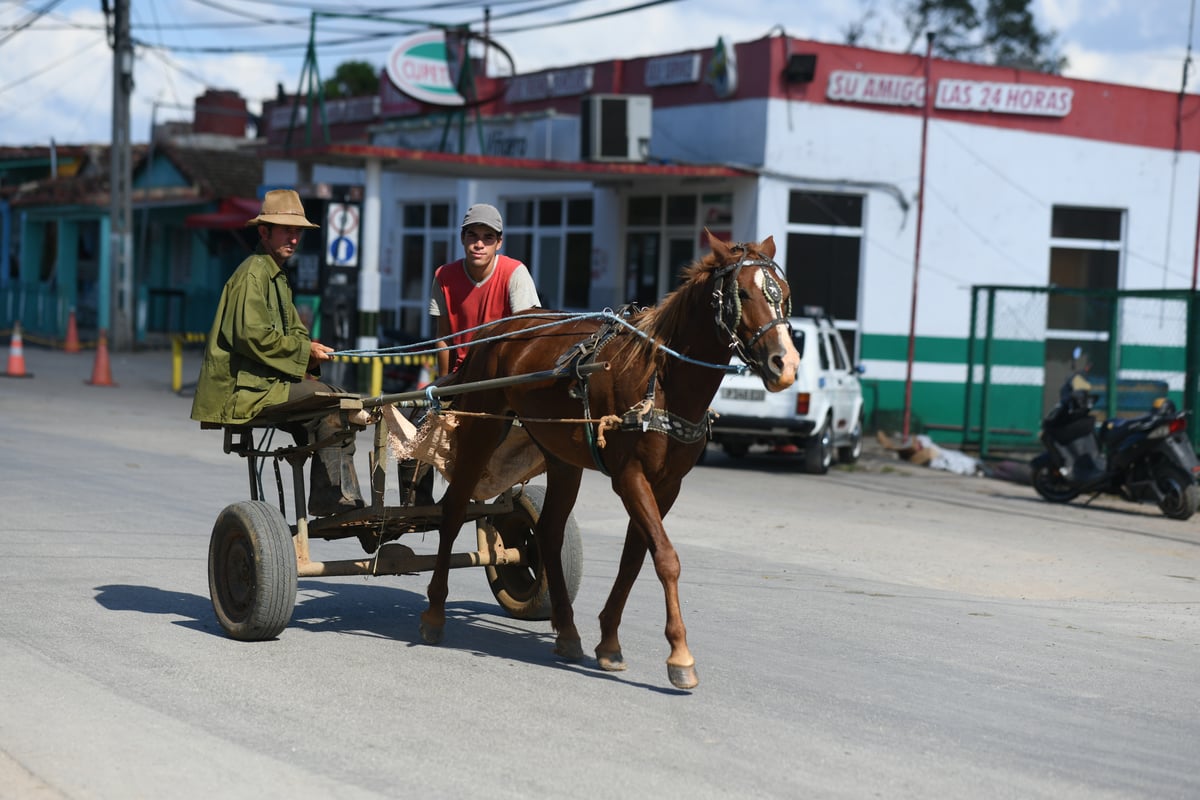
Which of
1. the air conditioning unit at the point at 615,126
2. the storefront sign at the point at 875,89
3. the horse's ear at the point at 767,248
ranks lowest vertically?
the horse's ear at the point at 767,248

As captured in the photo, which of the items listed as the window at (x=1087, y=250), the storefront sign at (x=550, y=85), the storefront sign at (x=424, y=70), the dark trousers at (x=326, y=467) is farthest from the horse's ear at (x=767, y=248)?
the storefront sign at (x=550, y=85)

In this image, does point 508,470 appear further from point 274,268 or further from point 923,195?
point 923,195

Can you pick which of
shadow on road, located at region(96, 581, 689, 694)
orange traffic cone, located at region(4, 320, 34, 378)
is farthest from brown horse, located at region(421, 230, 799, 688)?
orange traffic cone, located at region(4, 320, 34, 378)

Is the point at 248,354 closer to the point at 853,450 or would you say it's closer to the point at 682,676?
the point at 682,676

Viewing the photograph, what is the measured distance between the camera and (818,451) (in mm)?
18062

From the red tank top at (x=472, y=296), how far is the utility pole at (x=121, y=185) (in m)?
27.0

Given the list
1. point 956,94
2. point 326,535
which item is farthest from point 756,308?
point 956,94

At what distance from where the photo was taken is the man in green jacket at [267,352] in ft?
23.9

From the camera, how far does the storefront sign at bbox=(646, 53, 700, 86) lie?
24750mm

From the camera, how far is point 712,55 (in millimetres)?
24359

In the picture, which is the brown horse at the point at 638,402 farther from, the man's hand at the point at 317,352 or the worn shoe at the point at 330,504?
the man's hand at the point at 317,352

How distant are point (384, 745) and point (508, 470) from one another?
2560 mm

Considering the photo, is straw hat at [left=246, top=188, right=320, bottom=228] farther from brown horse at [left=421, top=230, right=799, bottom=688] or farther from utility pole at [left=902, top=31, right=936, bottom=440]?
utility pole at [left=902, top=31, right=936, bottom=440]

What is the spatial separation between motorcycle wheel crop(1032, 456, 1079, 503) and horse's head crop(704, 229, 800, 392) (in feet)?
35.2
